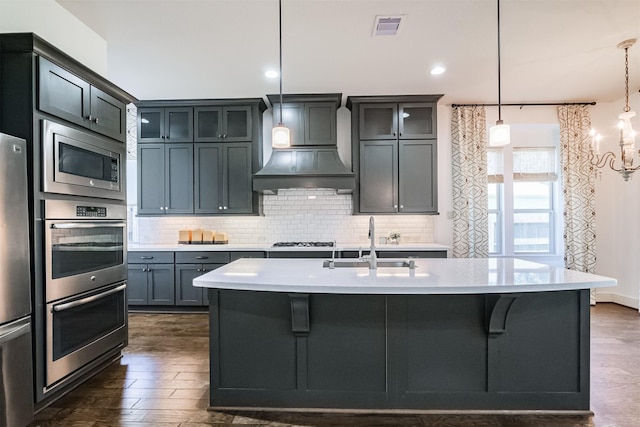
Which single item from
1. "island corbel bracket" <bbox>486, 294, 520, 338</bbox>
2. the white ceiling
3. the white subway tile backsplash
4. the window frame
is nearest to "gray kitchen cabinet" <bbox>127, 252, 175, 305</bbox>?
the white subway tile backsplash

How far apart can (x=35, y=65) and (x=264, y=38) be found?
69.0 inches

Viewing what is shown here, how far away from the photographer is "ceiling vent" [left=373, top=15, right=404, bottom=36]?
2804mm

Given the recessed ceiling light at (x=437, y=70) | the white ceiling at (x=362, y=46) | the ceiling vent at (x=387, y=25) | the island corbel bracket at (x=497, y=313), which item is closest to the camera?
the island corbel bracket at (x=497, y=313)

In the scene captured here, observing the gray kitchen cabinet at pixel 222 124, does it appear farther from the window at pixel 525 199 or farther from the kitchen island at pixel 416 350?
the window at pixel 525 199

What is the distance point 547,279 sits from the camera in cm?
202

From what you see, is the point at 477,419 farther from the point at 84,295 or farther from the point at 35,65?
the point at 35,65

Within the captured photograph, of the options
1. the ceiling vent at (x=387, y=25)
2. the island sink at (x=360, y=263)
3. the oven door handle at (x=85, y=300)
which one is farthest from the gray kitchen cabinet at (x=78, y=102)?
the ceiling vent at (x=387, y=25)

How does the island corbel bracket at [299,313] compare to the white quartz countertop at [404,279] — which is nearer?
the white quartz countertop at [404,279]

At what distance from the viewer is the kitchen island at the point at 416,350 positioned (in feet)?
7.22

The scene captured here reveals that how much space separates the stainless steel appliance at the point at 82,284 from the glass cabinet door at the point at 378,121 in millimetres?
3183

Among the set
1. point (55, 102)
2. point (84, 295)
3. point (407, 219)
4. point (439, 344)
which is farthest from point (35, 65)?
point (407, 219)

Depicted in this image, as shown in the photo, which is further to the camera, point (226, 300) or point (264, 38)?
point (264, 38)

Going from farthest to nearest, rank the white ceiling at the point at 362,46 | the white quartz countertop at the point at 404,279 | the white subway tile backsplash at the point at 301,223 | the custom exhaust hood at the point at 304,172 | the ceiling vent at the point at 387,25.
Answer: the white subway tile backsplash at the point at 301,223 < the custom exhaust hood at the point at 304,172 < the ceiling vent at the point at 387,25 < the white ceiling at the point at 362,46 < the white quartz countertop at the point at 404,279

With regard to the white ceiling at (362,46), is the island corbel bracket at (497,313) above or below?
below
